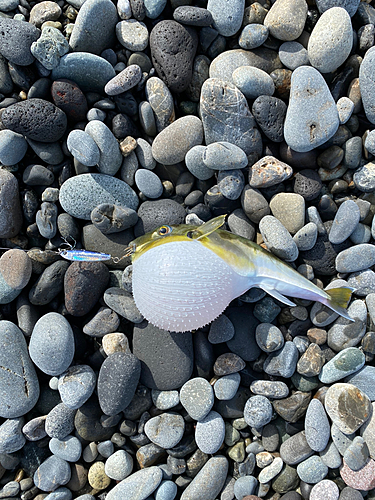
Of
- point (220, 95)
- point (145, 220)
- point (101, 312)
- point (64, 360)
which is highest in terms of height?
point (220, 95)

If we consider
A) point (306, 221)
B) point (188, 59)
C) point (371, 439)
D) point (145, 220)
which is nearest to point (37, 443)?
point (145, 220)

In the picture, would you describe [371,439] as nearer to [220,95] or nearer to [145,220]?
[145,220]

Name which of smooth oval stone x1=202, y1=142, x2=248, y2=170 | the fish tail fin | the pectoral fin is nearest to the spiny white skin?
the pectoral fin

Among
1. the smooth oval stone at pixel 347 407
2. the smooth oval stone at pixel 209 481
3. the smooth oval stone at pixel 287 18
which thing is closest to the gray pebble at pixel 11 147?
the smooth oval stone at pixel 287 18

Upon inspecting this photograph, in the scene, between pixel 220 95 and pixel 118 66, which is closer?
pixel 220 95

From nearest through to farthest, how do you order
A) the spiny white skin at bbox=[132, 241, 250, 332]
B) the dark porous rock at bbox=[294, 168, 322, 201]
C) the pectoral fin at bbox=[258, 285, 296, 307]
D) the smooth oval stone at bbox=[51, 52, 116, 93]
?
the spiny white skin at bbox=[132, 241, 250, 332], the pectoral fin at bbox=[258, 285, 296, 307], the smooth oval stone at bbox=[51, 52, 116, 93], the dark porous rock at bbox=[294, 168, 322, 201]

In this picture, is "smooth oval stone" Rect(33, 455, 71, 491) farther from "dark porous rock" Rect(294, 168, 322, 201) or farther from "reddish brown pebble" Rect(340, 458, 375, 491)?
"dark porous rock" Rect(294, 168, 322, 201)

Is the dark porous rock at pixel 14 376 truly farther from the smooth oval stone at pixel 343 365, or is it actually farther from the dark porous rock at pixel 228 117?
the smooth oval stone at pixel 343 365
